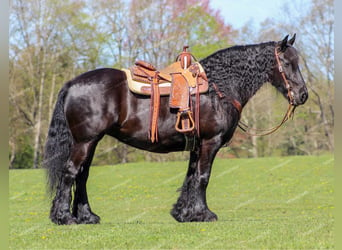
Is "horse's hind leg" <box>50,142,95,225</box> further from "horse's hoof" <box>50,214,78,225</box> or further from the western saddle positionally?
the western saddle

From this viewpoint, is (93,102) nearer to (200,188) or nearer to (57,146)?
(57,146)

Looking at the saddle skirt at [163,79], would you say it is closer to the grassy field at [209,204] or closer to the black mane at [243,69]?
the black mane at [243,69]

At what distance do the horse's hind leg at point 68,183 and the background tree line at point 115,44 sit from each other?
17.7 m

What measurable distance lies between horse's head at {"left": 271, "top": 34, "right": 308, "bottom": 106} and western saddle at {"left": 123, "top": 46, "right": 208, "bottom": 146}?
3.64 ft

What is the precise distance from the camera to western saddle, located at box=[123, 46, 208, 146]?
6.73m

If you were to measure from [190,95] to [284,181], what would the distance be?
13183 mm

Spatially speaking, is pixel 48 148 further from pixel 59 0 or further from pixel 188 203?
pixel 59 0

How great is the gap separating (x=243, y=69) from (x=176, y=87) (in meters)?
1.09

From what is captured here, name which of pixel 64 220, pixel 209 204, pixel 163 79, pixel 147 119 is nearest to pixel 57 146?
pixel 64 220

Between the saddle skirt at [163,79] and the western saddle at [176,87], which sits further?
the saddle skirt at [163,79]

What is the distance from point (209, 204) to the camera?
14602 mm

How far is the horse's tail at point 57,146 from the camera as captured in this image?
704 cm

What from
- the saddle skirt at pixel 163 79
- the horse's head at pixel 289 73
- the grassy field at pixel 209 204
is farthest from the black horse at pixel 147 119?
the grassy field at pixel 209 204

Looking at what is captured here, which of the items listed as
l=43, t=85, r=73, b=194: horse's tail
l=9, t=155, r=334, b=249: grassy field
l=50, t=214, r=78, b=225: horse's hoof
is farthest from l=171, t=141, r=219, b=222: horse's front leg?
l=43, t=85, r=73, b=194: horse's tail
